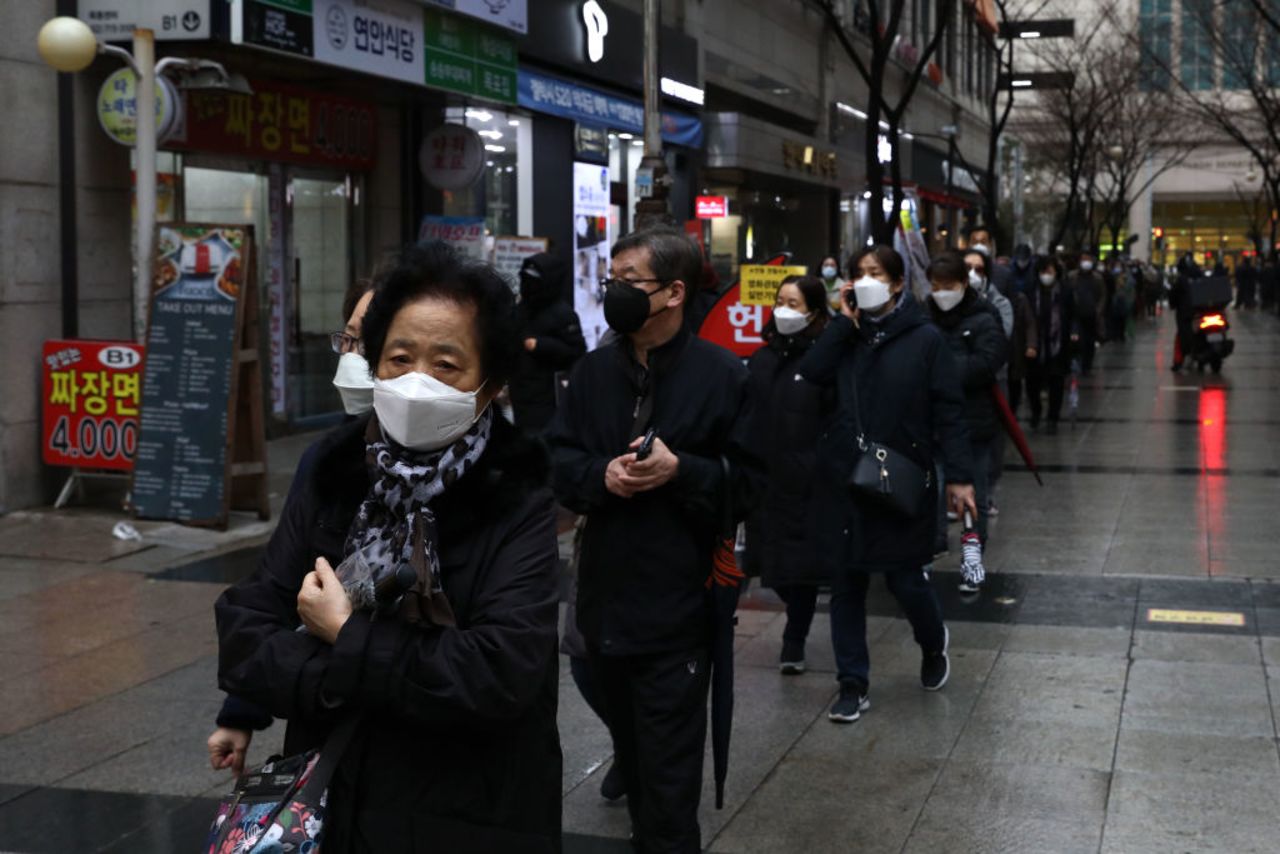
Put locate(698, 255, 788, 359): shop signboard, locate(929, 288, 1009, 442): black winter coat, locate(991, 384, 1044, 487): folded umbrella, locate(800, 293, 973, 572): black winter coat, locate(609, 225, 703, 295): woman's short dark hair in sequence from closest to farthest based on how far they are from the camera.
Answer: locate(609, 225, 703, 295): woman's short dark hair
locate(800, 293, 973, 572): black winter coat
locate(991, 384, 1044, 487): folded umbrella
locate(929, 288, 1009, 442): black winter coat
locate(698, 255, 788, 359): shop signboard

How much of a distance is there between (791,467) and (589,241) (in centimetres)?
1485

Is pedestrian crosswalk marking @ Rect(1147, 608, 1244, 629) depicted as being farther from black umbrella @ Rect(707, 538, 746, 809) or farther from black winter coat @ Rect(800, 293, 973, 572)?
black umbrella @ Rect(707, 538, 746, 809)

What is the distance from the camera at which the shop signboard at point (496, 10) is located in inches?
635

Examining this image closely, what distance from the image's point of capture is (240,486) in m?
11.3

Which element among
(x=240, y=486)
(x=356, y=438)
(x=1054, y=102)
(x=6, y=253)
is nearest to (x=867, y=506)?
(x=356, y=438)

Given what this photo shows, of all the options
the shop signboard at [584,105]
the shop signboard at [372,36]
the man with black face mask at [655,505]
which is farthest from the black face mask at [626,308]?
the shop signboard at [584,105]

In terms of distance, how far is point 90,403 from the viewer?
11320 mm

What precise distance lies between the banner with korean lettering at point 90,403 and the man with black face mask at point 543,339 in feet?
8.37

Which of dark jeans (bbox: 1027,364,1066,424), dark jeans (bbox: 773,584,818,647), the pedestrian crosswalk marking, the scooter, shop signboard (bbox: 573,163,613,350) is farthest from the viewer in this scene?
the scooter

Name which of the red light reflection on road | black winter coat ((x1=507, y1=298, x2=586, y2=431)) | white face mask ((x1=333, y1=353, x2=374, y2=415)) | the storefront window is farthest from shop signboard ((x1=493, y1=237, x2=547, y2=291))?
white face mask ((x1=333, y1=353, x2=374, y2=415))

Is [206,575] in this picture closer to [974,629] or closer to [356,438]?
[974,629]

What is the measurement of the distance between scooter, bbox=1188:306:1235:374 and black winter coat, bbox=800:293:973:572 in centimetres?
2036

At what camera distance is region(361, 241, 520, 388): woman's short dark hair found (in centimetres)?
295

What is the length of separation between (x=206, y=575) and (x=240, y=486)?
1720 millimetres
